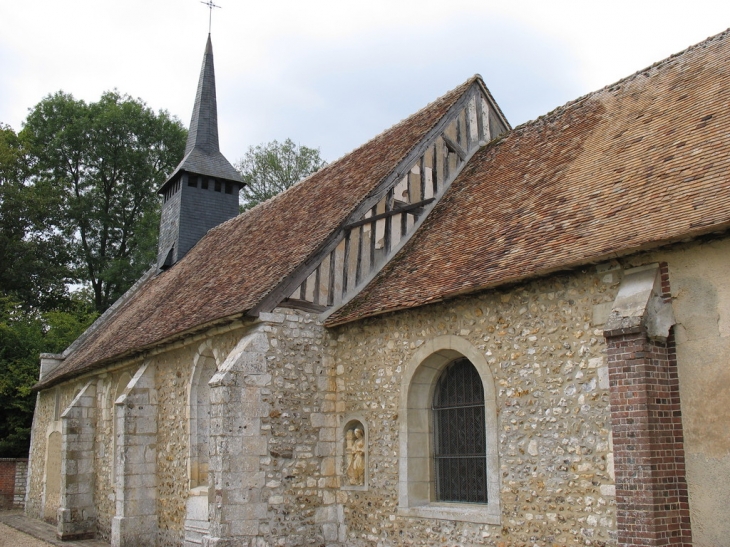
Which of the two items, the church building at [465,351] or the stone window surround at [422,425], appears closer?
the church building at [465,351]

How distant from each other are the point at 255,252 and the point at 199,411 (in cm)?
295

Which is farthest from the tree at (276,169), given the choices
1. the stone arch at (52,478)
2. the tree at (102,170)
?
the stone arch at (52,478)

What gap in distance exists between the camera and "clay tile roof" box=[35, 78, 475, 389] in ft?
35.1

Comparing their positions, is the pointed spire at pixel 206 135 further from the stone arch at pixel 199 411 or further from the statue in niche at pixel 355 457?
the statue in niche at pixel 355 457

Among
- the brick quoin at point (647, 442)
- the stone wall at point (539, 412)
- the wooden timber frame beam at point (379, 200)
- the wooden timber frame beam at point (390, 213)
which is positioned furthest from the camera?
the wooden timber frame beam at point (390, 213)

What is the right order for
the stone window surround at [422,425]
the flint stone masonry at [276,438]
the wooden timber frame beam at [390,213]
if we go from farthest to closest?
the wooden timber frame beam at [390,213] → the flint stone masonry at [276,438] → the stone window surround at [422,425]

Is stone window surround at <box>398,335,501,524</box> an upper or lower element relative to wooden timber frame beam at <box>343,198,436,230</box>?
lower

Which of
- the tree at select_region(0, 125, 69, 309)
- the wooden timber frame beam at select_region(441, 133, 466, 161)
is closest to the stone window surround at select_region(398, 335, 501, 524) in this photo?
the wooden timber frame beam at select_region(441, 133, 466, 161)

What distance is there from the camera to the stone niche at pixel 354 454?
31.0 ft

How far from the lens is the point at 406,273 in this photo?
32.0 feet

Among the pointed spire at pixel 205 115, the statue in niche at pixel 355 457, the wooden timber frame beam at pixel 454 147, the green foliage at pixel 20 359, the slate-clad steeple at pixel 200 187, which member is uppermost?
the pointed spire at pixel 205 115

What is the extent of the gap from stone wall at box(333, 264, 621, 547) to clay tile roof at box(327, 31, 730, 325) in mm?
338

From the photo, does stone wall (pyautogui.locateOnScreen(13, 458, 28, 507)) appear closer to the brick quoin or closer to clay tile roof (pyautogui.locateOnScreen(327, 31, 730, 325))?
clay tile roof (pyautogui.locateOnScreen(327, 31, 730, 325))

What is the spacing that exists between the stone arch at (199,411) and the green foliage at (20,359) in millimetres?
12704
